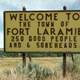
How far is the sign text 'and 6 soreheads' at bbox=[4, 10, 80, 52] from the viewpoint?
2669 centimetres

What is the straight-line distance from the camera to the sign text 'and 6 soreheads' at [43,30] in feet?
87.6

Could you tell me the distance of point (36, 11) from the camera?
26.8 metres

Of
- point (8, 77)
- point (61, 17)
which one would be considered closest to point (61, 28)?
point (61, 17)

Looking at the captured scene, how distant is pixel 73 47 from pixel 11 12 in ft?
11.0

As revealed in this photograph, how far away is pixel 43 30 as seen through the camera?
87.5 ft

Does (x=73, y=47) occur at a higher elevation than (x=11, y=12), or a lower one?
lower

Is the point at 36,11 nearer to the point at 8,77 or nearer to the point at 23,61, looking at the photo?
the point at 23,61

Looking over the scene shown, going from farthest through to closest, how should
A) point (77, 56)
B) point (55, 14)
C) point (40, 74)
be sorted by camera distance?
point (77, 56)
point (55, 14)
point (40, 74)

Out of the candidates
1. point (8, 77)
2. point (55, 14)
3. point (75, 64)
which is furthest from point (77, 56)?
point (8, 77)

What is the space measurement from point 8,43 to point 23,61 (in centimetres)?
128

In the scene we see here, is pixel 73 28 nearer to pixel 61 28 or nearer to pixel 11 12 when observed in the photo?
pixel 61 28

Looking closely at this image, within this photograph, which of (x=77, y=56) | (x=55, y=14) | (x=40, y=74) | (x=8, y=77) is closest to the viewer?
(x=8, y=77)

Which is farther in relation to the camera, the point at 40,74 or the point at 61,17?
the point at 61,17

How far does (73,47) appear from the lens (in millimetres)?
26828
